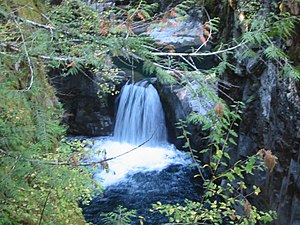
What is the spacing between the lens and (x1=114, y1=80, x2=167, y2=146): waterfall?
40.5ft

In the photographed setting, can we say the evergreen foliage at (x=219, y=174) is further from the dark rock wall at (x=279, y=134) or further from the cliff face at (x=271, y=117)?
the dark rock wall at (x=279, y=134)

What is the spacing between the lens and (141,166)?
10.5m

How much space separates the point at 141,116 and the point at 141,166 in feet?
8.54

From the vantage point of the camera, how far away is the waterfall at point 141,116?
40.5ft

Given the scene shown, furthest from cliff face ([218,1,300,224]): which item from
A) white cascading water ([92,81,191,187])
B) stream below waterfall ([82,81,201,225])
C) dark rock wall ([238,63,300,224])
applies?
white cascading water ([92,81,191,187])

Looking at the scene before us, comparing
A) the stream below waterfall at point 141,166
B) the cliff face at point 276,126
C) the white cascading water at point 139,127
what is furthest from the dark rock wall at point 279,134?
the white cascading water at point 139,127

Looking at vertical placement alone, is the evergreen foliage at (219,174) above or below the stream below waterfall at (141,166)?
above

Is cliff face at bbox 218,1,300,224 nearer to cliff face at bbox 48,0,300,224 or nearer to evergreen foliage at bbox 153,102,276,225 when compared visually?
cliff face at bbox 48,0,300,224

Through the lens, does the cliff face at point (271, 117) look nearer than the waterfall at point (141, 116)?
Yes

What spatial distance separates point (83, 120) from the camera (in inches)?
509

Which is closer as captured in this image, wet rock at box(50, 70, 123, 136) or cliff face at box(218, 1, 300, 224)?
cliff face at box(218, 1, 300, 224)

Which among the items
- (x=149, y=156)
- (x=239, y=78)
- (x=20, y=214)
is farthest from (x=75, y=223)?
(x=149, y=156)

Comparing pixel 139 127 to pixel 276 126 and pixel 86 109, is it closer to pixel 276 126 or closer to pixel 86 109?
pixel 86 109

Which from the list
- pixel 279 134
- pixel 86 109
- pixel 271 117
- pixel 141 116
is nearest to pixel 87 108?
pixel 86 109
